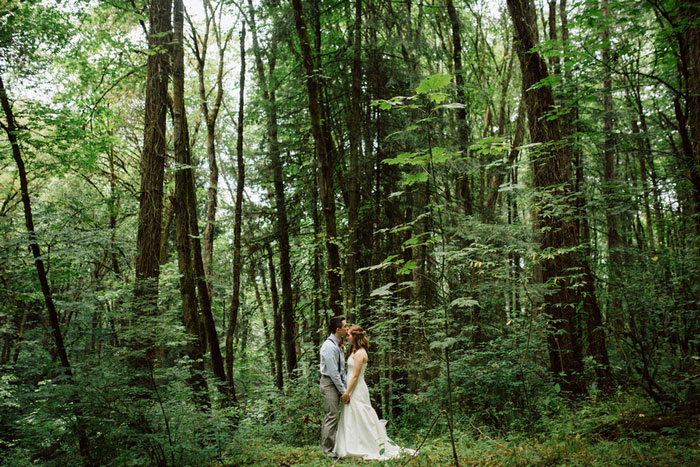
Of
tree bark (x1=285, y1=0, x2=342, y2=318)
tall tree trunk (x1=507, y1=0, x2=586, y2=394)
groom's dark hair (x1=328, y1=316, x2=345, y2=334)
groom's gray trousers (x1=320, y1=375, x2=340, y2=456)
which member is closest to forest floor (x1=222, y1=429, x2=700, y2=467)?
Result: groom's gray trousers (x1=320, y1=375, x2=340, y2=456)

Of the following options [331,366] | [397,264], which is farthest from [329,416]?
[397,264]

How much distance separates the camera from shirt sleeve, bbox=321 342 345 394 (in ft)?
21.1

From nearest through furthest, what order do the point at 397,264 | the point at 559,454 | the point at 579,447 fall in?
1. the point at 559,454
2. the point at 579,447
3. the point at 397,264

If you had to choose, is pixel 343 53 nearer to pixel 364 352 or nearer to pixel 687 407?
pixel 364 352

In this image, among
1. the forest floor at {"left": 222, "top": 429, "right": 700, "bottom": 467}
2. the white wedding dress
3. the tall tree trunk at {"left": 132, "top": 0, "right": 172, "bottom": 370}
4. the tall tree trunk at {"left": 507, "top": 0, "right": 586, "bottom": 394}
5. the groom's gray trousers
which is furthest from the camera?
the tall tree trunk at {"left": 132, "top": 0, "right": 172, "bottom": 370}

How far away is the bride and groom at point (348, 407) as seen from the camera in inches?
244

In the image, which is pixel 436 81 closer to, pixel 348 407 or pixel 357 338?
pixel 357 338

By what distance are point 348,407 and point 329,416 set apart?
32 cm

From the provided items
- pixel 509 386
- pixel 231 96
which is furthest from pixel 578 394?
pixel 231 96

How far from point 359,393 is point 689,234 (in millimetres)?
6448

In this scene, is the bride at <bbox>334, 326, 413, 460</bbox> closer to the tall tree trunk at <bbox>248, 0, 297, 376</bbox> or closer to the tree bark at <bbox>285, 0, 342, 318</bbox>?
the tree bark at <bbox>285, 0, 342, 318</bbox>

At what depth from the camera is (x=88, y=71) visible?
10.4 metres

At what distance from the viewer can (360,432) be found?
248 inches

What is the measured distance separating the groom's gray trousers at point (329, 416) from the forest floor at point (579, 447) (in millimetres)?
186
